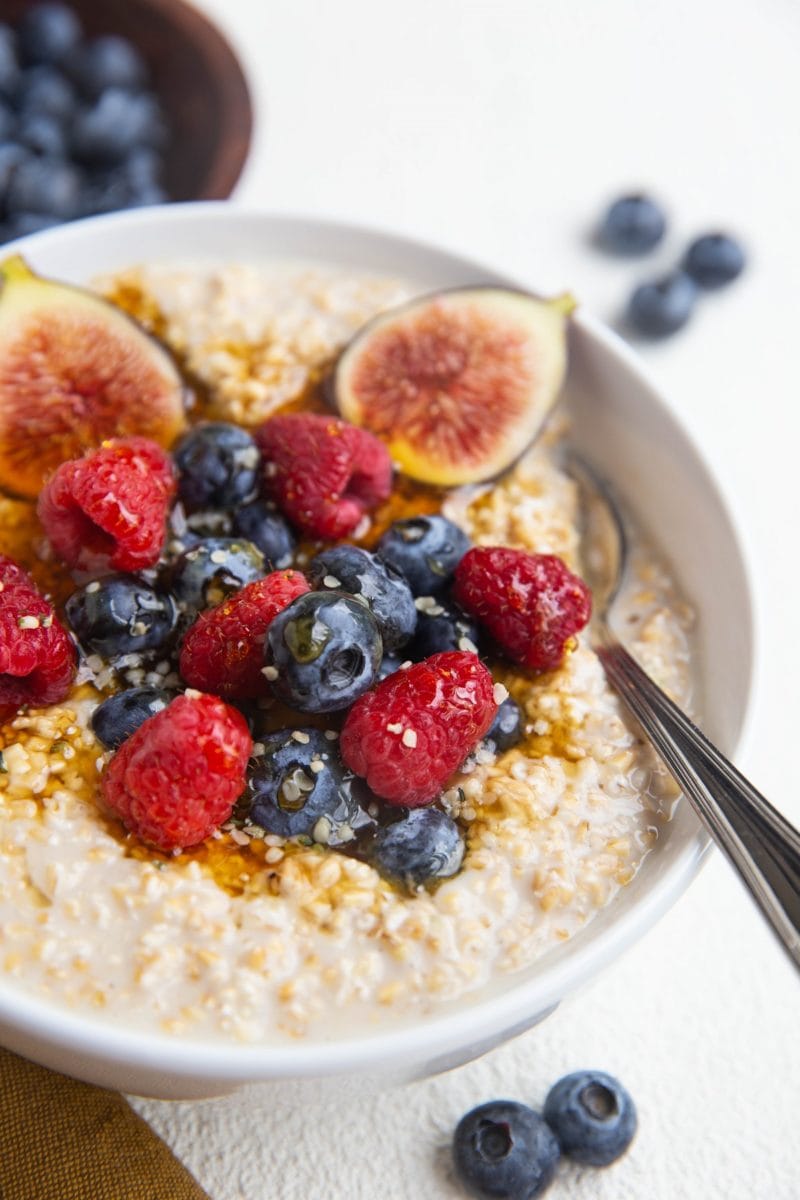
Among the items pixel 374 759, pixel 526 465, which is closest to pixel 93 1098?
pixel 374 759

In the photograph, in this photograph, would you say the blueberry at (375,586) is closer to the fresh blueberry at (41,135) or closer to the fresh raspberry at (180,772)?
the fresh raspberry at (180,772)

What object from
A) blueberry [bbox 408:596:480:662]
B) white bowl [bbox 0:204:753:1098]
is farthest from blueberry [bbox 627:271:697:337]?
blueberry [bbox 408:596:480:662]

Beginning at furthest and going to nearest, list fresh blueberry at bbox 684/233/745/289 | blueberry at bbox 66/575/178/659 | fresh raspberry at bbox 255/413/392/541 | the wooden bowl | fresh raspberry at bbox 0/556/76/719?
1. fresh blueberry at bbox 684/233/745/289
2. the wooden bowl
3. fresh raspberry at bbox 255/413/392/541
4. blueberry at bbox 66/575/178/659
5. fresh raspberry at bbox 0/556/76/719

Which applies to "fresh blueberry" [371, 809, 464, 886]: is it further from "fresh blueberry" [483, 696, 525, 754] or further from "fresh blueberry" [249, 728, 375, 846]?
"fresh blueberry" [483, 696, 525, 754]

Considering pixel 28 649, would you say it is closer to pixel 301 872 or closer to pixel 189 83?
pixel 301 872

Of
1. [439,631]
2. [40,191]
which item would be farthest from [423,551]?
[40,191]

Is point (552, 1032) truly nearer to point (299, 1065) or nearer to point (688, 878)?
point (688, 878)
